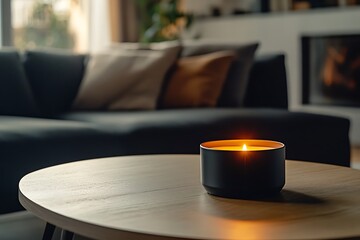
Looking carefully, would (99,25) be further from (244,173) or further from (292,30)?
(244,173)

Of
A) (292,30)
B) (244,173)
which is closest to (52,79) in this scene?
(244,173)

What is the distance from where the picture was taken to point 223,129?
286cm

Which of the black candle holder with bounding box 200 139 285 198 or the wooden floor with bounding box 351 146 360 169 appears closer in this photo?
the black candle holder with bounding box 200 139 285 198

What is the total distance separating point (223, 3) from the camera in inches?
227

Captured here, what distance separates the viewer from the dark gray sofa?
8.07 ft

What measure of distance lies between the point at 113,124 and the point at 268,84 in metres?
0.90

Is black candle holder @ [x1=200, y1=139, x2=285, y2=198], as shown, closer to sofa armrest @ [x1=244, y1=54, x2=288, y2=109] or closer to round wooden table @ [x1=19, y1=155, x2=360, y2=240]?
round wooden table @ [x1=19, y1=155, x2=360, y2=240]

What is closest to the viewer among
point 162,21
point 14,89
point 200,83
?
point 14,89

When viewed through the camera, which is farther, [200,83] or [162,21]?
[162,21]

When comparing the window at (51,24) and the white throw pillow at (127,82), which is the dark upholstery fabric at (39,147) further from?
the window at (51,24)

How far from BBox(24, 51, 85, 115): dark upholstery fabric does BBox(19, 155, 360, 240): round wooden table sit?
1.68m

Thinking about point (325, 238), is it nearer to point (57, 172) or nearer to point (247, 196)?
point (247, 196)

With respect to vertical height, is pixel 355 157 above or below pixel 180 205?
below

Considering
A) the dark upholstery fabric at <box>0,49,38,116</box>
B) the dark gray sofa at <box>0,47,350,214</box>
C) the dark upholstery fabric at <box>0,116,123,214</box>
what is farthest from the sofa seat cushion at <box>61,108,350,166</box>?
the dark upholstery fabric at <box>0,49,38,116</box>
